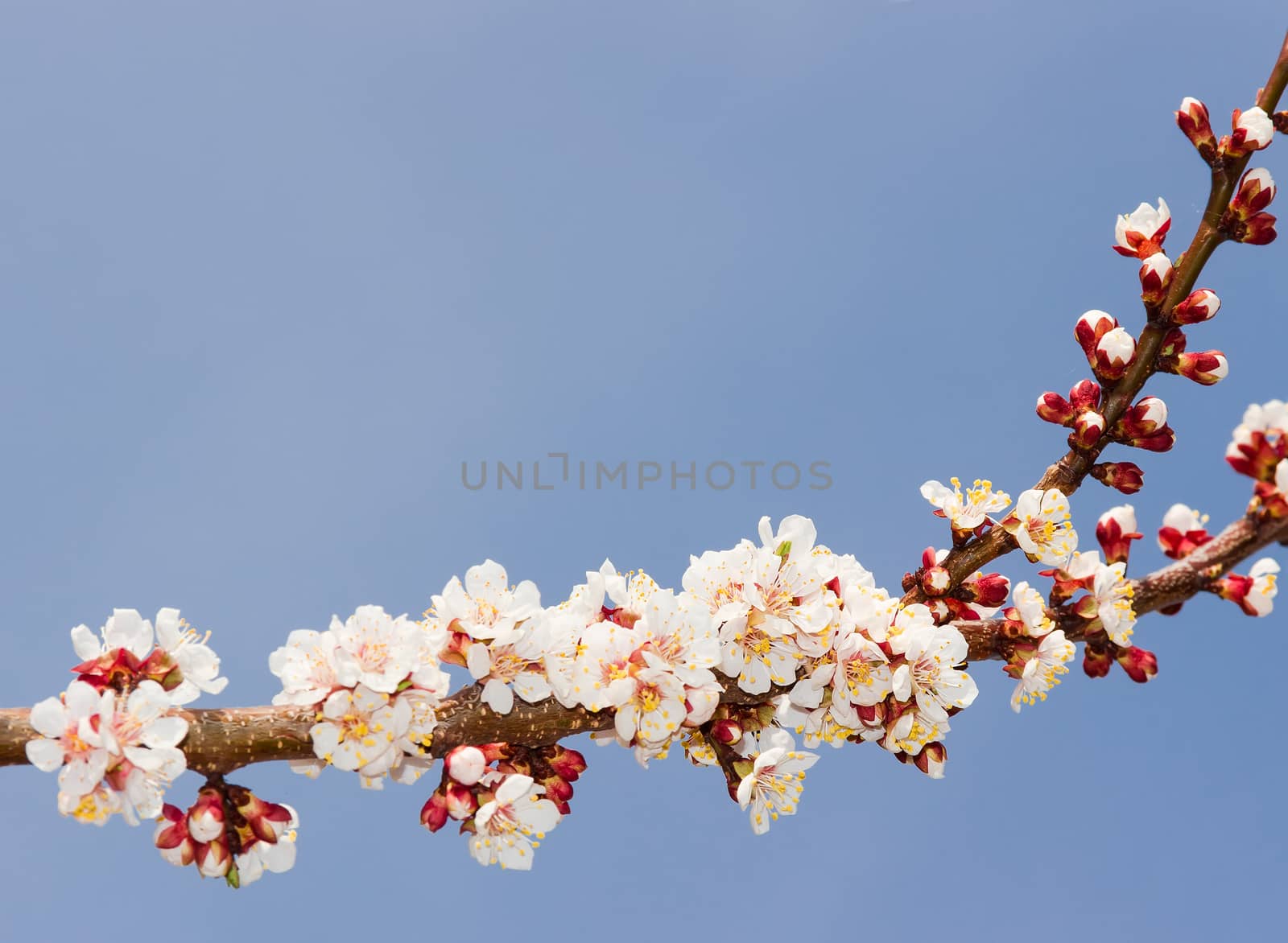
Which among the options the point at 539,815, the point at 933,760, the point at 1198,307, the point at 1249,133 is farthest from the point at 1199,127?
the point at 539,815

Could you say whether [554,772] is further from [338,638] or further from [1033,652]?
[1033,652]

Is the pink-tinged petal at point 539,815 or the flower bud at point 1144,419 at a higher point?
the flower bud at point 1144,419

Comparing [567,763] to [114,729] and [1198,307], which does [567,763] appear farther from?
[1198,307]

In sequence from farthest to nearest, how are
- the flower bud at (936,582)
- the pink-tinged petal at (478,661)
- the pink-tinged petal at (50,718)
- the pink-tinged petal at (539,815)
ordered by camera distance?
the flower bud at (936,582)
the pink-tinged petal at (539,815)
the pink-tinged petal at (478,661)
the pink-tinged petal at (50,718)

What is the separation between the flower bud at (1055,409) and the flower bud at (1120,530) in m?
0.37

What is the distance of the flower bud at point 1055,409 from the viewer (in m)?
3.39

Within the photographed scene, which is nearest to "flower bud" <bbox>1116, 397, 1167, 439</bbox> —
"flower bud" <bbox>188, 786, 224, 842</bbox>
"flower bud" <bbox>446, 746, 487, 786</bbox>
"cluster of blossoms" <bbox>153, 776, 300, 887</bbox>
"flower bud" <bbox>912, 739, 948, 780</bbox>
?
"flower bud" <bbox>912, 739, 948, 780</bbox>

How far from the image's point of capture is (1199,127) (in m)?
3.23

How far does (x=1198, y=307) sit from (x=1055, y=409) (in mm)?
499

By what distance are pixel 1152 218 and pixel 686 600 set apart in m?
1.95

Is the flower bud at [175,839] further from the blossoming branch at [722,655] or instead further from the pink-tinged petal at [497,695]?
the pink-tinged petal at [497,695]

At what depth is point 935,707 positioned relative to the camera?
10.1 ft

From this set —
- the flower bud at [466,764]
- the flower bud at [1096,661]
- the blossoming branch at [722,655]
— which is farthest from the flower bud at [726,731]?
the flower bud at [1096,661]

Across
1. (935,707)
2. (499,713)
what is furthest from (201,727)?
(935,707)
